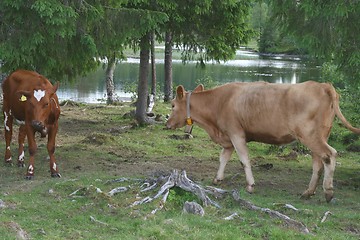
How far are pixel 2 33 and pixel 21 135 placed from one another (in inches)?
77.9

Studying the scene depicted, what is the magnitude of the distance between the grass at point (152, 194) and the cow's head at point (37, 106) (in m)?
0.97

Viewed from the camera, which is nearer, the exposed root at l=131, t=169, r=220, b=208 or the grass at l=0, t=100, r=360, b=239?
the grass at l=0, t=100, r=360, b=239

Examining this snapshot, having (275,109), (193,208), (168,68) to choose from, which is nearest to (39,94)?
(193,208)

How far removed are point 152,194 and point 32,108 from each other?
9.49 ft

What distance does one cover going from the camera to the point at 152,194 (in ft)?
27.8

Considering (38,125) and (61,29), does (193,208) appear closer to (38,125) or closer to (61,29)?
(38,125)

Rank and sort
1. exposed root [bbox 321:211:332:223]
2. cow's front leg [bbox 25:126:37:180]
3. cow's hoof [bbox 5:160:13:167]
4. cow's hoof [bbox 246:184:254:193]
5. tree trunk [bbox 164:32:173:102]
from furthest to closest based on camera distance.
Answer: tree trunk [bbox 164:32:173:102], cow's hoof [bbox 5:160:13:167], cow's front leg [bbox 25:126:37:180], cow's hoof [bbox 246:184:254:193], exposed root [bbox 321:211:332:223]

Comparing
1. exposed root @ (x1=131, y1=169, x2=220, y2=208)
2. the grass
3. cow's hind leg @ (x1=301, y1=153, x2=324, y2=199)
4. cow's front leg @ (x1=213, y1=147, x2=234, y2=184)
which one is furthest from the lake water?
exposed root @ (x1=131, y1=169, x2=220, y2=208)

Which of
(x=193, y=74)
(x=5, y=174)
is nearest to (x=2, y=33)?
(x=5, y=174)

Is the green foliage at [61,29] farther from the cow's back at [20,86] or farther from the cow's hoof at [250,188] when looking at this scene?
the cow's hoof at [250,188]

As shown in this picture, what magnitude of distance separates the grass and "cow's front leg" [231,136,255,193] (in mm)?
178

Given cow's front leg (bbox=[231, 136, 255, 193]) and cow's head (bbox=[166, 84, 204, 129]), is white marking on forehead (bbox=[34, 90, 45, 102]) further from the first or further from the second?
cow's front leg (bbox=[231, 136, 255, 193])

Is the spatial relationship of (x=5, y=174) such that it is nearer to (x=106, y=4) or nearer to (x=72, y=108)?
(x=106, y=4)

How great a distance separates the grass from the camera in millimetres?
6902
